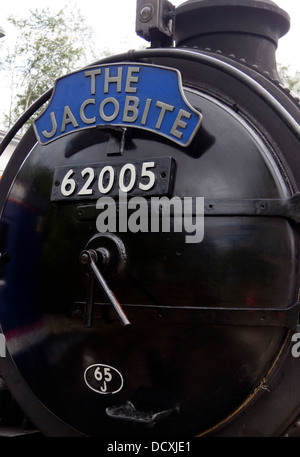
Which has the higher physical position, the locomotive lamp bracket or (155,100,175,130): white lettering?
the locomotive lamp bracket

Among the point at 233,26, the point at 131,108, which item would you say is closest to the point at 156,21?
the point at 233,26

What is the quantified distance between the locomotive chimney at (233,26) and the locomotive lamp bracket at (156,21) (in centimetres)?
13

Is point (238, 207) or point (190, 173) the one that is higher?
point (190, 173)

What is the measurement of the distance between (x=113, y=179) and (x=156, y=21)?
0.66 meters

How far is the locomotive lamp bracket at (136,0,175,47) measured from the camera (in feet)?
7.11

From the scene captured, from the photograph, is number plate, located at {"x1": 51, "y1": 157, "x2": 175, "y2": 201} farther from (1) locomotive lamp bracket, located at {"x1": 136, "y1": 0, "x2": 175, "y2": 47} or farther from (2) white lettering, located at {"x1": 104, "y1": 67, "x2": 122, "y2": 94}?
(1) locomotive lamp bracket, located at {"x1": 136, "y1": 0, "x2": 175, "y2": 47}

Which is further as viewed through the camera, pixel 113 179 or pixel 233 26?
pixel 233 26

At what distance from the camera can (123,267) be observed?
1.87 metres

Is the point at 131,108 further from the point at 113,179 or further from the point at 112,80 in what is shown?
the point at 113,179

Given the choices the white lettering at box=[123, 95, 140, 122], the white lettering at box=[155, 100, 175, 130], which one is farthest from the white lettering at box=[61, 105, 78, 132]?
the white lettering at box=[155, 100, 175, 130]

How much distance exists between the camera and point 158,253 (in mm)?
1826
